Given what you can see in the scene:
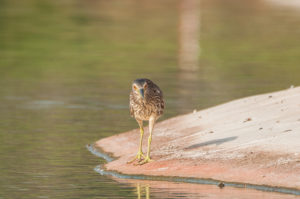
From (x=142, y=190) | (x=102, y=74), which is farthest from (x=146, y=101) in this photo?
(x=102, y=74)

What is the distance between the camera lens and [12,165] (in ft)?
57.1

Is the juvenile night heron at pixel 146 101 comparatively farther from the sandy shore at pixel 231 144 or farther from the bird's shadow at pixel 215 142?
the bird's shadow at pixel 215 142

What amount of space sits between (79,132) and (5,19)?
49627mm

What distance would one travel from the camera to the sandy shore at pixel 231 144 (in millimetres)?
14961

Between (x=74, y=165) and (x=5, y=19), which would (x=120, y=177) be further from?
(x=5, y=19)

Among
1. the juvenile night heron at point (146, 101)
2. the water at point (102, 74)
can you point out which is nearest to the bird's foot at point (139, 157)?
the juvenile night heron at point (146, 101)

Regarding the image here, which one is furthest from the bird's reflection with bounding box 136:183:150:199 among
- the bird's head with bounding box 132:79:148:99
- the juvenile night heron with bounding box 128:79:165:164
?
the bird's head with bounding box 132:79:148:99

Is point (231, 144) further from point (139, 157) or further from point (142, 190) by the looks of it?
point (142, 190)

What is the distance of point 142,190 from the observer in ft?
48.7

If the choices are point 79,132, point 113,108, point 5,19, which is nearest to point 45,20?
point 5,19

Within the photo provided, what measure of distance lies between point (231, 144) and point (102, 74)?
20.0m

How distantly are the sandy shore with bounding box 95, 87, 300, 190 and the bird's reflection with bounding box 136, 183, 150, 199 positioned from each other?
0.64m

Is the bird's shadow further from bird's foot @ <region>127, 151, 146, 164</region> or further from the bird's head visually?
the bird's head

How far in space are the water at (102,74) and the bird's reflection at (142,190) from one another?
0.03 meters
